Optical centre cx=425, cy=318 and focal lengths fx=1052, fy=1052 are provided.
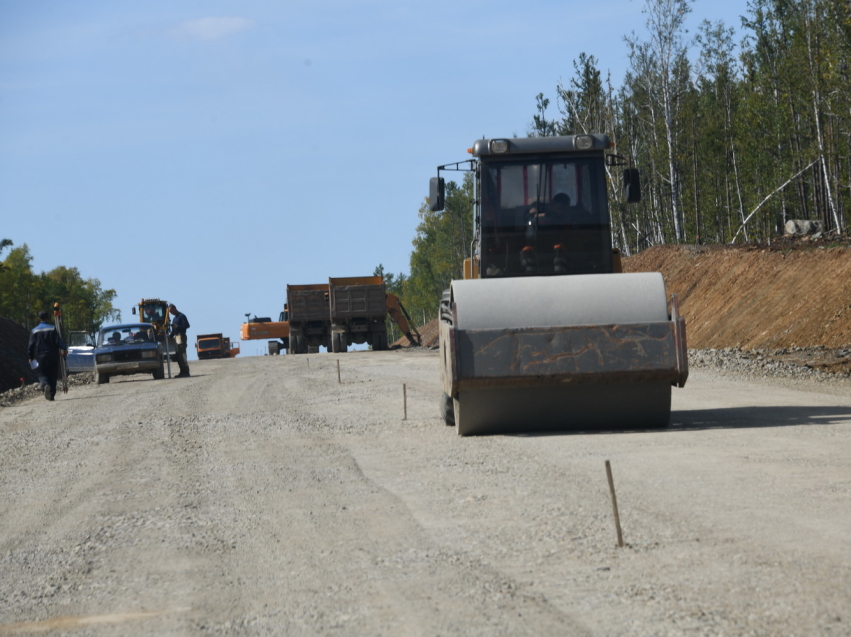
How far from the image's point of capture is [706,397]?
15742 millimetres

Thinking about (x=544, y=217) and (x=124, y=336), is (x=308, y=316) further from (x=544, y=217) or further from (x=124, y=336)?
(x=544, y=217)

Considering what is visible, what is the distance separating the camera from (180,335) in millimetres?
30953

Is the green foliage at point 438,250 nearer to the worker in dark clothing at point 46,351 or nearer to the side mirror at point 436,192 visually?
the worker in dark clothing at point 46,351

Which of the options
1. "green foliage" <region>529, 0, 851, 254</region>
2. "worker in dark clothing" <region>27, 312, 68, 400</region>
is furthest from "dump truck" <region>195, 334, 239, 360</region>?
"worker in dark clothing" <region>27, 312, 68, 400</region>

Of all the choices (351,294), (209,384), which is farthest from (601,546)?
(351,294)

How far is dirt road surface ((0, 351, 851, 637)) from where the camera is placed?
5.08 meters

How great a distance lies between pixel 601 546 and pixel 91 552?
3.34 metres

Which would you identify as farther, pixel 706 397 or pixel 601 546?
pixel 706 397

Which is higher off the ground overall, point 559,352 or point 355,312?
point 355,312

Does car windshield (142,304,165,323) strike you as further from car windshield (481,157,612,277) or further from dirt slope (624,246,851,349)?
car windshield (481,157,612,277)

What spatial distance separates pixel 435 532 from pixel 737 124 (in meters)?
46.2

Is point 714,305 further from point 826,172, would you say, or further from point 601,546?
point 601,546

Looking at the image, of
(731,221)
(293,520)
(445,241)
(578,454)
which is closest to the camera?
(293,520)

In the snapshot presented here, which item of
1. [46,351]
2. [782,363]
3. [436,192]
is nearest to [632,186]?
[436,192]
